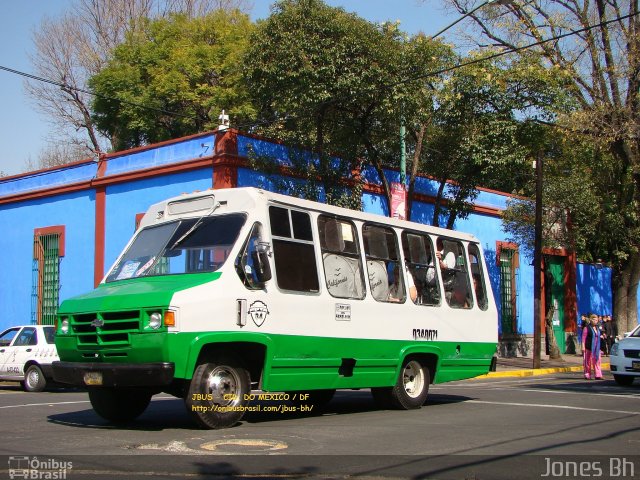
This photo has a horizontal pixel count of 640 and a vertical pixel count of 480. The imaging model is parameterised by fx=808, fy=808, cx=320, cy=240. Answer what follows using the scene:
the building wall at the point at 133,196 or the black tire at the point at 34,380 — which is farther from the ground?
the building wall at the point at 133,196

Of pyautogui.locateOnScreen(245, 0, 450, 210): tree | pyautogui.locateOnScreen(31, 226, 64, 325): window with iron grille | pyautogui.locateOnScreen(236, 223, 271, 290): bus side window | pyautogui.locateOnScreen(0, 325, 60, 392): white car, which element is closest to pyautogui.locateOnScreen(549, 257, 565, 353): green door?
pyautogui.locateOnScreen(245, 0, 450, 210): tree

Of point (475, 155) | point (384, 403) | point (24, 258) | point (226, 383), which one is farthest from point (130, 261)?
point (24, 258)

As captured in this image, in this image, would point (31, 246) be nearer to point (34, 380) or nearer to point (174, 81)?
point (34, 380)

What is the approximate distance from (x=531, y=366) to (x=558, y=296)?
837cm

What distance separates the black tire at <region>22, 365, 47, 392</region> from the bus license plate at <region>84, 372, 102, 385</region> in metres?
8.73

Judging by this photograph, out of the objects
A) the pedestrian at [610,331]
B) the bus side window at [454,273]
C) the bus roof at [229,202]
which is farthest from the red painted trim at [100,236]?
the pedestrian at [610,331]

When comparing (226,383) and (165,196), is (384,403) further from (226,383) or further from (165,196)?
(165,196)

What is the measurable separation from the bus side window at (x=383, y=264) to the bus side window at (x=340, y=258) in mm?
254

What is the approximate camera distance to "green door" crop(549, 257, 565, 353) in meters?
33.2

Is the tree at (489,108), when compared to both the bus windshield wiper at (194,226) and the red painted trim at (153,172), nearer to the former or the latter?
the red painted trim at (153,172)

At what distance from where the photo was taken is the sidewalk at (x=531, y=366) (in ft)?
76.8

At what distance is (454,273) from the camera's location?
13688mm

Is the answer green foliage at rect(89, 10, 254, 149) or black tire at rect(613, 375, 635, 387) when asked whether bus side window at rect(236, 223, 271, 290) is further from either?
green foliage at rect(89, 10, 254, 149)

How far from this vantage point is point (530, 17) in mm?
27938
